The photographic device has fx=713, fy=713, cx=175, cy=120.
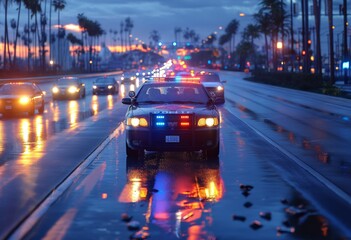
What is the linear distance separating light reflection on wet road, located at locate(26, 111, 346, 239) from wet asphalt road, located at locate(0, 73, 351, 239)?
0.01 metres

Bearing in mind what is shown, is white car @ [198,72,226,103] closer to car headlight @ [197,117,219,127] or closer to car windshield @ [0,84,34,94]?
car windshield @ [0,84,34,94]

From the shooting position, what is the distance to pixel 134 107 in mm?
15641

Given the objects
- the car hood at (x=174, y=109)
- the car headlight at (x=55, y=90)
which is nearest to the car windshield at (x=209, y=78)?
the car headlight at (x=55, y=90)

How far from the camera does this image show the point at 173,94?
644 inches

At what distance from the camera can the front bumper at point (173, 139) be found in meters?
14.6

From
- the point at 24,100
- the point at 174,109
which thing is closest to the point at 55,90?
the point at 24,100

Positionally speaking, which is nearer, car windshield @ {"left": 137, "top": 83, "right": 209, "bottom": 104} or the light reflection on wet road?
the light reflection on wet road

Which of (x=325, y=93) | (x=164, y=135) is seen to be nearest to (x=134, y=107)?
(x=164, y=135)

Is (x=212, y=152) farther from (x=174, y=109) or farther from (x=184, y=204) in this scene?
(x=184, y=204)

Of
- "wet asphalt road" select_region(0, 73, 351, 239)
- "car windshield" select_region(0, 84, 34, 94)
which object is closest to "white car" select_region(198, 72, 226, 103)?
"car windshield" select_region(0, 84, 34, 94)

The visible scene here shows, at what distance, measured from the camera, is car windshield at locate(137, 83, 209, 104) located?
1609 cm

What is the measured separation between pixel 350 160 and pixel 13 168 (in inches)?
279

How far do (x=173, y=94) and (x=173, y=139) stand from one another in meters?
2.03

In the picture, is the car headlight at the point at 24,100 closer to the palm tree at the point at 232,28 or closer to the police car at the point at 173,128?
the police car at the point at 173,128
